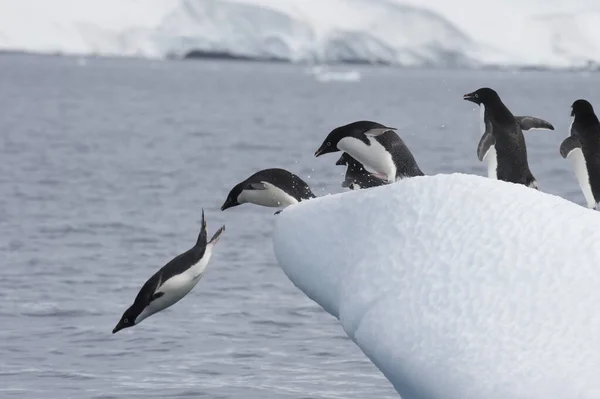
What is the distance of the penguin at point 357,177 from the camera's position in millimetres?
5809

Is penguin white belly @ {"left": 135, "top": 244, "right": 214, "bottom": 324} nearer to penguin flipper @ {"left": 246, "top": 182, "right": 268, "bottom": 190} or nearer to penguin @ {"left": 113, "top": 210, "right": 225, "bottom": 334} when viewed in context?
penguin @ {"left": 113, "top": 210, "right": 225, "bottom": 334}

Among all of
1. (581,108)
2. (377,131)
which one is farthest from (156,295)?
(581,108)

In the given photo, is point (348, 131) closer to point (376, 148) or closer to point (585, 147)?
point (376, 148)

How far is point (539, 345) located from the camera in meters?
4.07

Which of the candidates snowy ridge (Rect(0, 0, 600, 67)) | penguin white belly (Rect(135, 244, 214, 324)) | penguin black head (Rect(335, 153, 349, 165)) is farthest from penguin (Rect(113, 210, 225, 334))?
snowy ridge (Rect(0, 0, 600, 67))

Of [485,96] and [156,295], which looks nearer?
[156,295]

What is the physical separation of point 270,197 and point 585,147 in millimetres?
2543

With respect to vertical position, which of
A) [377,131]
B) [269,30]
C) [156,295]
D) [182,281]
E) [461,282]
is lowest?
[269,30]

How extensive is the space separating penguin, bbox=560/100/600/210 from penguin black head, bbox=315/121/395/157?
167 centimetres

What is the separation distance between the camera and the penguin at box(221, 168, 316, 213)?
5.40 metres

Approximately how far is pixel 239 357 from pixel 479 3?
10406cm

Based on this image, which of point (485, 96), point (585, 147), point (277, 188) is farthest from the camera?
point (585, 147)

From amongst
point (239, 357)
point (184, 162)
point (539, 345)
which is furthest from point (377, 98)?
point (539, 345)

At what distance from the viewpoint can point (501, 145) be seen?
6676 mm
